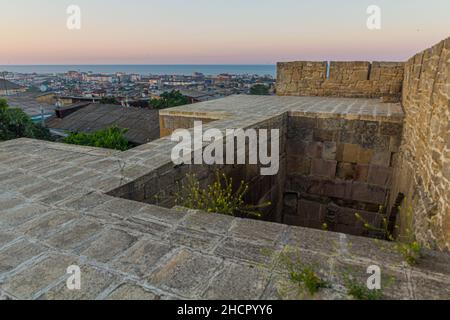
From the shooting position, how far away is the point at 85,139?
9.73m

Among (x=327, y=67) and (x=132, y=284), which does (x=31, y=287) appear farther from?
(x=327, y=67)

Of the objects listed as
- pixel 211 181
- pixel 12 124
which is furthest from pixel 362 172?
pixel 12 124

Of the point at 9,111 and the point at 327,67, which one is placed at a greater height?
the point at 327,67

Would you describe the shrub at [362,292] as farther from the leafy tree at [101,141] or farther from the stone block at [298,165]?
the leafy tree at [101,141]

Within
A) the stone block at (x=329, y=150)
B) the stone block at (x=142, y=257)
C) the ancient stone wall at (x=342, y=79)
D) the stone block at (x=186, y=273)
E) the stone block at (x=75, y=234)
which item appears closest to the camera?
the stone block at (x=186, y=273)

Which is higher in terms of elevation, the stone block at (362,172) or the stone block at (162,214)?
the stone block at (162,214)

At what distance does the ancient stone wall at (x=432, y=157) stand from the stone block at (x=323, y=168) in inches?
68.8

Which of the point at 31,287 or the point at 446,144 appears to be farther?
the point at 446,144

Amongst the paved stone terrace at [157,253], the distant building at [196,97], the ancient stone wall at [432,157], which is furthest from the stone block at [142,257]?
the distant building at [196,97]

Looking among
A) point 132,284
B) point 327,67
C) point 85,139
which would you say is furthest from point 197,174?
point 85,139

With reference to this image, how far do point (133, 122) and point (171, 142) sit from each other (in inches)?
563

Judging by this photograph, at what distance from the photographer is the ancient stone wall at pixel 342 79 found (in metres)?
7.80

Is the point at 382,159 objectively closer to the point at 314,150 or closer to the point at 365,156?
the point at 365,156

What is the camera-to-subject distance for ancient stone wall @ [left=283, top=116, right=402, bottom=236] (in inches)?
211
